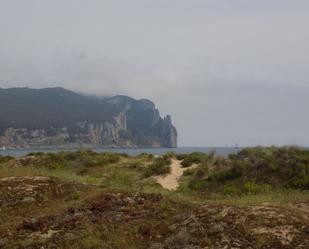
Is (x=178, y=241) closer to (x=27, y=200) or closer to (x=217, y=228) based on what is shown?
(x=217, y=228)

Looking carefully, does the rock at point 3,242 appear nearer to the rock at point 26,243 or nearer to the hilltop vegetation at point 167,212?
the hilltop vegetation at point 167,212

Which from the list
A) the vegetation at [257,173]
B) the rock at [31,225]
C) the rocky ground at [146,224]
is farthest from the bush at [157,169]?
the rock at [31,225]

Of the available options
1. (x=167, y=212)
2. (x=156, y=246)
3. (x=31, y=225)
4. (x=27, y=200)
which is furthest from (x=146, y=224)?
(x=27, y=200)

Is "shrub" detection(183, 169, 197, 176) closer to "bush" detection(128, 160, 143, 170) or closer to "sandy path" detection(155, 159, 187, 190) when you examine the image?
"sandy path" detection(155, 159, 187, 190)

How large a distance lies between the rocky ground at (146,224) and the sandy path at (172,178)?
31.0 ft

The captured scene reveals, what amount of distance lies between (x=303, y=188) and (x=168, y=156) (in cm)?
1394

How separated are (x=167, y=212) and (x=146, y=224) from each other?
4.41 ft

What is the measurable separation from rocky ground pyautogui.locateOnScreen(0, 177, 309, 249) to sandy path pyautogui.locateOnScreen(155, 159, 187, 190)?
31.0 ft

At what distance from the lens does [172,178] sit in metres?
29.9

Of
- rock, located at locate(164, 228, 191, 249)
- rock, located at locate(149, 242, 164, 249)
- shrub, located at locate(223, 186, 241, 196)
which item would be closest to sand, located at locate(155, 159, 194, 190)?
shrub, located at locate(223, 186, 241, 196)

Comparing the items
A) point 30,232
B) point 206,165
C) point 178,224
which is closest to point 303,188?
point 206,165

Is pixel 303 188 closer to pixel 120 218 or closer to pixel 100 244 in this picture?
pixel 120 218

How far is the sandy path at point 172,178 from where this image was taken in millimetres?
27953

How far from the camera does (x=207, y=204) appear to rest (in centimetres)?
1708
